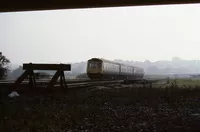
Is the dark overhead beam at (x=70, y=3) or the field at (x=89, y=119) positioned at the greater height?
the dark overhead beam at (x=70, y=3)

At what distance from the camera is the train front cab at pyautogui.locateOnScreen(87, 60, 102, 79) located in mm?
39031

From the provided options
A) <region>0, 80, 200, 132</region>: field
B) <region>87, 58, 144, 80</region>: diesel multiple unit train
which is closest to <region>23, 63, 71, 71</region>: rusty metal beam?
<region>0, 80, 200, 132</region>: field

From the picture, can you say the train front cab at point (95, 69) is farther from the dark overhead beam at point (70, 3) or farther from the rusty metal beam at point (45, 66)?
the dark overhead beam at point (70, 3)

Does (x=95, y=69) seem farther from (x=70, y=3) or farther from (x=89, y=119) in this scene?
(x=89, y=119)

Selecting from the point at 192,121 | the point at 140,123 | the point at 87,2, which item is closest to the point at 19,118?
the point at 140,123

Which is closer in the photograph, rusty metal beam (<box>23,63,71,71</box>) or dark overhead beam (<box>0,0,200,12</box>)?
dark overhead beam (<box>0,0,200,12</box>)

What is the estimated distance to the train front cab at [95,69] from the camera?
39.0 metres

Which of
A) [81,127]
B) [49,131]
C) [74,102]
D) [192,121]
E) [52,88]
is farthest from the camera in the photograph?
[52,88]

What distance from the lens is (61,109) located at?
10852 mm

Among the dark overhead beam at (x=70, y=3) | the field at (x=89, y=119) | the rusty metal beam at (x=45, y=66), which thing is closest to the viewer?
the field at (x=89, y=119)

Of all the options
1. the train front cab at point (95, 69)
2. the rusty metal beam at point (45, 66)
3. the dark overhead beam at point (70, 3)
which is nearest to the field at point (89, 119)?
the dark overhead beam at point (70, 3)

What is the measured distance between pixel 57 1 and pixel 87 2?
1.02 meters

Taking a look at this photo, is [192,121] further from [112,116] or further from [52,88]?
[52,88]

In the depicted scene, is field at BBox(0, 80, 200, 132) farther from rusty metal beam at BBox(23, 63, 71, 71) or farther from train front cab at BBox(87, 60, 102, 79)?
train front cab at BBox(87, 60, 102, 79)
